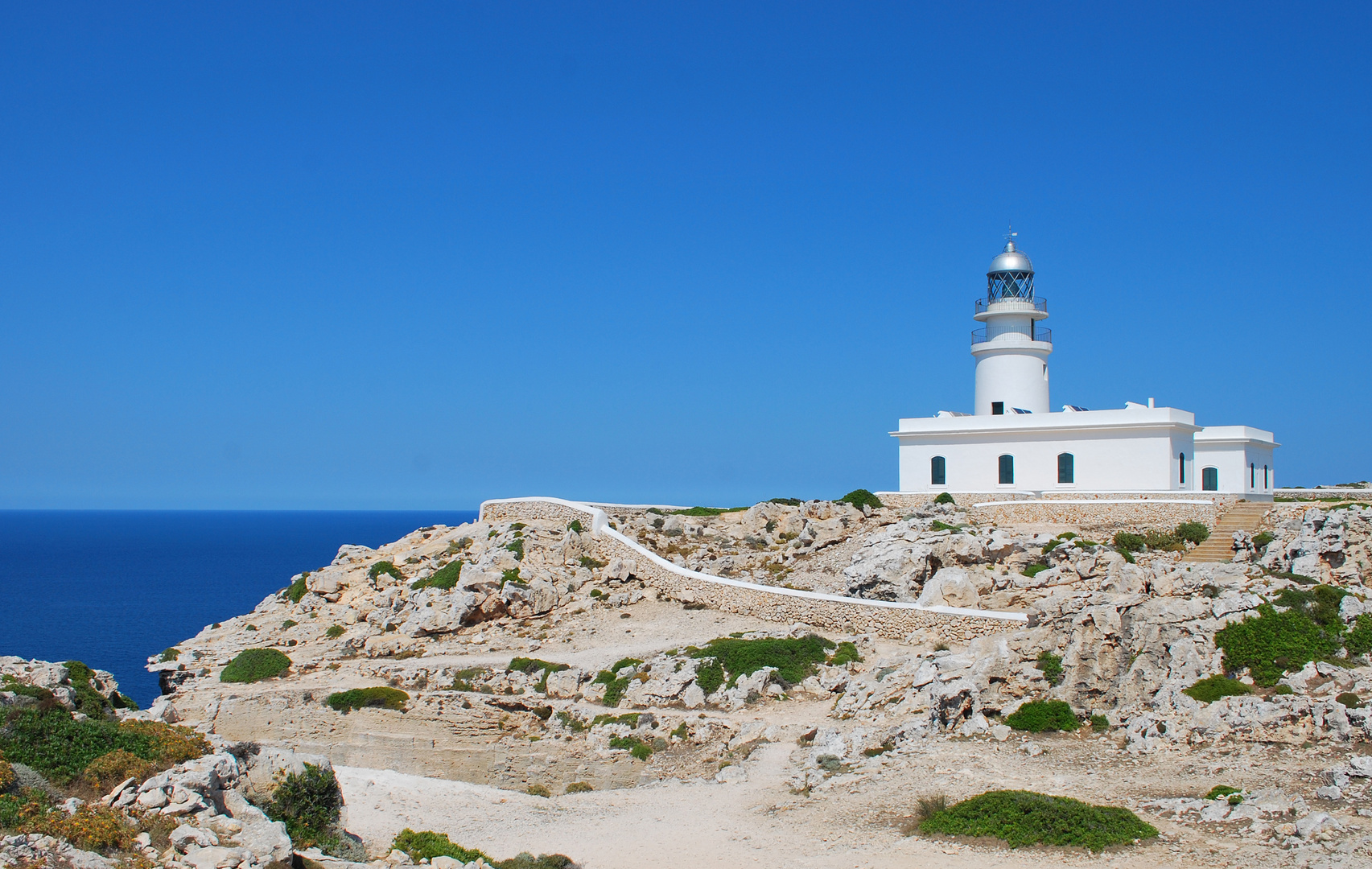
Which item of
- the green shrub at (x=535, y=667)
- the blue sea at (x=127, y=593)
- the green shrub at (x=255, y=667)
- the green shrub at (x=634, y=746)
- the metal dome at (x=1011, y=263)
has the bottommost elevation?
the blue sea at (x=127, y=593)

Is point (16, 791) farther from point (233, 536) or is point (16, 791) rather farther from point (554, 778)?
point (233, 536)

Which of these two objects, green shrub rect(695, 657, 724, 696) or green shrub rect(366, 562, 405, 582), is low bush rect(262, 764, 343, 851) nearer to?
green shrub rect(695, 657, 724, 696)

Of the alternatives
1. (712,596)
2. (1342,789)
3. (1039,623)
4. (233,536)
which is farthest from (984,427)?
(233,536)

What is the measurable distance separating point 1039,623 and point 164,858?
55.6ft

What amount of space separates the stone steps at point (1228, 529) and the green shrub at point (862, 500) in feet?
37.3

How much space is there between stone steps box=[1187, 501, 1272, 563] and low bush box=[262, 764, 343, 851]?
983 inches

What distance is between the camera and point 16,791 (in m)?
12.9

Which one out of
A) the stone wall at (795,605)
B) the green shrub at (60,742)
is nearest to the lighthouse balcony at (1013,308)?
the stone wall at (795,605)

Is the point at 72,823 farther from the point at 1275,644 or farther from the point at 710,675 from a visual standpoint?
the point at 1275,644

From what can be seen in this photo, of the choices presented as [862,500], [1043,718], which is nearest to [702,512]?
[862,500]

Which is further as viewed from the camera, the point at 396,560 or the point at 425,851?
the point at 396,560

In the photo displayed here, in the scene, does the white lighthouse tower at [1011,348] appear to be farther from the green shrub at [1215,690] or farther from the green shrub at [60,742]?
the green shrub at [60,742]

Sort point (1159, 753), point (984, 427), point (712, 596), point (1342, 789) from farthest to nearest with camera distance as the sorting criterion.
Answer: point (984, 427) → point (712, 596) → point (1159, 753) → point (1342, 789)

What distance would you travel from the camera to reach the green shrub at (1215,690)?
1764 cm
